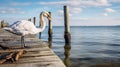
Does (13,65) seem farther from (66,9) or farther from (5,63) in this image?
(66,9)

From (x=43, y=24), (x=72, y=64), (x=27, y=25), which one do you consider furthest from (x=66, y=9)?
(x=27, y=25)

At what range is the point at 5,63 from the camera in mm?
5980

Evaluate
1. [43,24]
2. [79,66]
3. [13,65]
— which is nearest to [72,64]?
[79,66]

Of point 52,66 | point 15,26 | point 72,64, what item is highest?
point 15,26

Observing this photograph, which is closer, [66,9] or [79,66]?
[79,66]

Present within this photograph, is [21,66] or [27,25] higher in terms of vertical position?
[27,25]

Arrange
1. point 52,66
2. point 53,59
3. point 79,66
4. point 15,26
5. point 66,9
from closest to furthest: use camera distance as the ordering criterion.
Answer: point 52,66 → point 53,59 → point 15,26 → point 79,66 → point 66,9

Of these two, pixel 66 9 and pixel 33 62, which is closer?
pixel 33 62

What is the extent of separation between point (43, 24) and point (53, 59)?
15.4ft

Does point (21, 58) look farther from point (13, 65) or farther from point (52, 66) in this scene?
point (52, 66)

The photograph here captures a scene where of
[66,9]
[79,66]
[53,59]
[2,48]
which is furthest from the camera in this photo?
[66,9]

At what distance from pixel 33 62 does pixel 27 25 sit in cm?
372

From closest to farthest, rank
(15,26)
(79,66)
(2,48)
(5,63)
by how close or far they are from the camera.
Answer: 1. (5,63)
2. (2,48)
3. (15,26)
4. (79,66)

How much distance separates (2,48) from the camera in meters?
8.91
